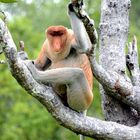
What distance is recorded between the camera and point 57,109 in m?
5.17

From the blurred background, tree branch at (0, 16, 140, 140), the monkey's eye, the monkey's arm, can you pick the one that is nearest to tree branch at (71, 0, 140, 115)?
the monkey's arm

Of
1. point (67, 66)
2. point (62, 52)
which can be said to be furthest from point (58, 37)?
point (67, 66)

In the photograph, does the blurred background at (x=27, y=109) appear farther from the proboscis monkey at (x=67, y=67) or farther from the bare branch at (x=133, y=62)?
the proboscis monkey at (x=67, y=67)

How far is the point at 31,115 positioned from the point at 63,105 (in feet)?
34.2

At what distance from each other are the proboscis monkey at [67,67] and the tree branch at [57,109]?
25 cm

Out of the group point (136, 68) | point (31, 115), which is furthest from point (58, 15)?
point (136, 68)

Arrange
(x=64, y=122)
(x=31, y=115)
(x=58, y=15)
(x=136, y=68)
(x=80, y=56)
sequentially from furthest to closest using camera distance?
(x=58, y=15), (x=31, y=115), (x=136, y=68), (x=80, y=56), (x=64, y=122)

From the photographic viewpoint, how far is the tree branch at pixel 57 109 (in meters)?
4.68

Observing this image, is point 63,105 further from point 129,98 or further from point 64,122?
point 129,98

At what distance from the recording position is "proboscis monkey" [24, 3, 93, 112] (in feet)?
17.9

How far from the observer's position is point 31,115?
1566cm

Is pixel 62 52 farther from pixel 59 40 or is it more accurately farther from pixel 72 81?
pixel 72 81

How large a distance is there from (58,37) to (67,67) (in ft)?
1.07

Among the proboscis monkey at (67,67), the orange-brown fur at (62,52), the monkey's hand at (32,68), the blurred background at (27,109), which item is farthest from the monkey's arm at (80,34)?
the blurred background at (27,109)
